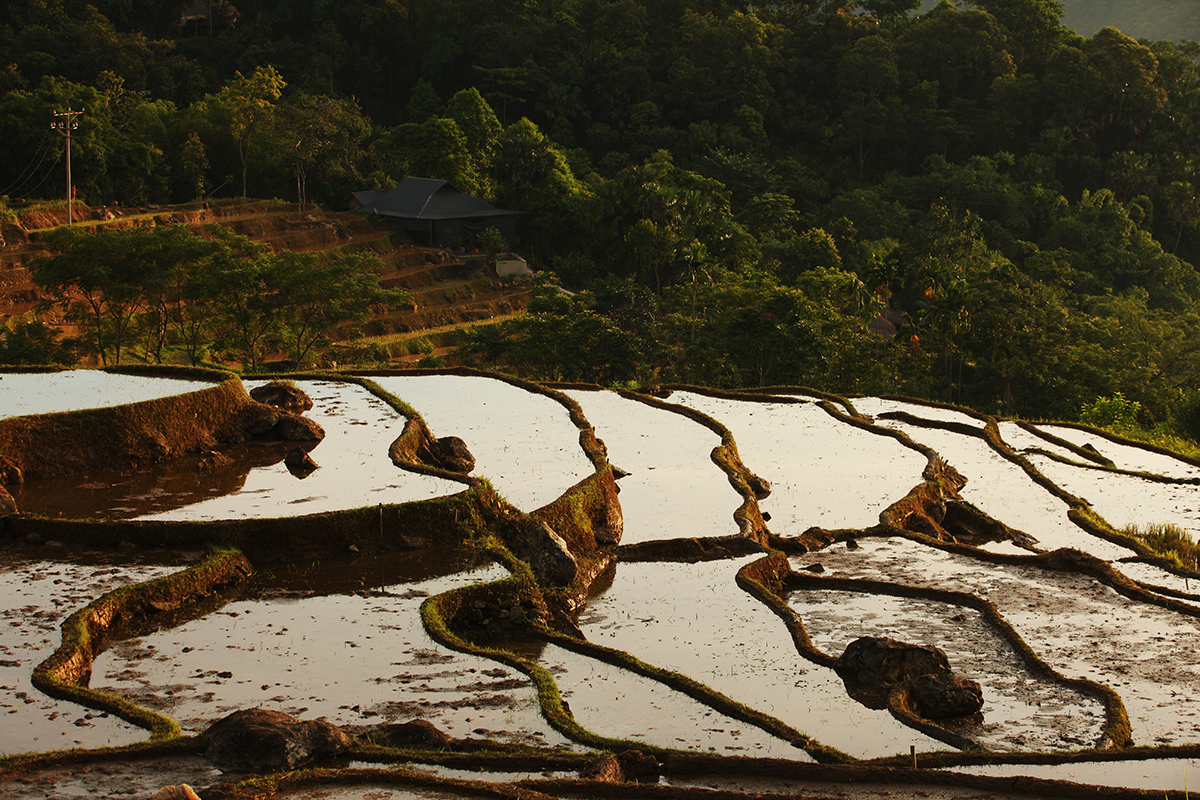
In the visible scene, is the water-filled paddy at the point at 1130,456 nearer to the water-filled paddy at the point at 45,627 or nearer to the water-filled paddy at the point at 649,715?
the water-filled paddy at the point at 649,715

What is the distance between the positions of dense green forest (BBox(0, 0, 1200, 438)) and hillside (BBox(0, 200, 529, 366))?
281 cm

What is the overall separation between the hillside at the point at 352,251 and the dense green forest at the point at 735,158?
2810 millimetres

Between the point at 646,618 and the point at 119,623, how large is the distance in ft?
18.3

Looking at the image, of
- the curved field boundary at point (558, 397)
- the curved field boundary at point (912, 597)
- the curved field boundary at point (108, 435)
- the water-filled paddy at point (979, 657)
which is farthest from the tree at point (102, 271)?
the water-filled paddy at point (979, 657)

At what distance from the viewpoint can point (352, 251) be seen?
146 ft

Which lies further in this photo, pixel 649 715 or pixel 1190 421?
pixel 1190 421

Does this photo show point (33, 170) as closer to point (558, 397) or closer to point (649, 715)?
point (558, 397)

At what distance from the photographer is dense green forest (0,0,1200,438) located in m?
34.1

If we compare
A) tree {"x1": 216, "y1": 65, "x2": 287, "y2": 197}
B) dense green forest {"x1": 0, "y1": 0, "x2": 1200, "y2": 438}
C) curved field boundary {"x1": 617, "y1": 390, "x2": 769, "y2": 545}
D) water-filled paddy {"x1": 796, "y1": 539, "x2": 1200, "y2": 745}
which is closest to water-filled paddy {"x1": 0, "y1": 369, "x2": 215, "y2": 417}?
curved field boundary {"x1": 617, "y1": 390, "x2": 769, "y2": 545}

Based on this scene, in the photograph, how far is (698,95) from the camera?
2537 inches

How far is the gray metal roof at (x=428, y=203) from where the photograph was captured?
47.6m

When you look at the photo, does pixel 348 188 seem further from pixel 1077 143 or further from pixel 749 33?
pixel 1077 143

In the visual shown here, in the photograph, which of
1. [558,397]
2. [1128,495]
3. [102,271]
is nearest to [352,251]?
[102,271]

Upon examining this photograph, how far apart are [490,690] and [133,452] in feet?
28.7
